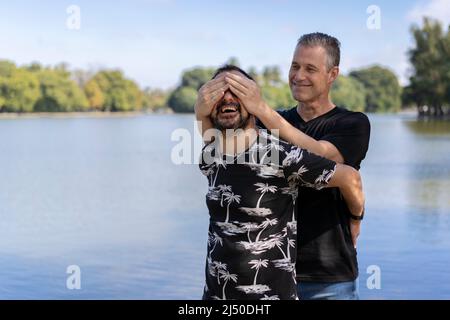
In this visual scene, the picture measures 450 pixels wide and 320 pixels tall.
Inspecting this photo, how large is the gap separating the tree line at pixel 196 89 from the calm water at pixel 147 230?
1706 inches

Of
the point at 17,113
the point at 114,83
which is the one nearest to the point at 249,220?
the point at 17,113

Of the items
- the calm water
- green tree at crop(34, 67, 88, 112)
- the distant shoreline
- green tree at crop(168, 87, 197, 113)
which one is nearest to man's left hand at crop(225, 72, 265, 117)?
the calm water

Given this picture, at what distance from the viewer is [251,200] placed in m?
1.91

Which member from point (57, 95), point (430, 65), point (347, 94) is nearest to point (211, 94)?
point (430, 65)

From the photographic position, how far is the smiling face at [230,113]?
1.94m

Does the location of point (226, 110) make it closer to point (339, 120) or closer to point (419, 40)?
point (339, 120)

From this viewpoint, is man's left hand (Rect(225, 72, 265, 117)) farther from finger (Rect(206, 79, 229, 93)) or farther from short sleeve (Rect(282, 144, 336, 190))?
short sleeve (Rect(282, 144, 336, 190))

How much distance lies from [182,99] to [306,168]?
9310 cm

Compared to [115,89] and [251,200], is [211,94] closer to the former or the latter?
[251,200]

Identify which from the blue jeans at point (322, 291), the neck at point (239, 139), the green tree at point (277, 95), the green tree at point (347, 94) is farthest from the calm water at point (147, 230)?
the green tree at point (347, 94)

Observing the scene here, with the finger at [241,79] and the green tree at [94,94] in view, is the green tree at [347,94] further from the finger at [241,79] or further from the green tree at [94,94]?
the finger at [241,79]

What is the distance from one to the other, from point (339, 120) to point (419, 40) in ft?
215

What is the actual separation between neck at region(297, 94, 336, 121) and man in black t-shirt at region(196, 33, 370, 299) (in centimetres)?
2

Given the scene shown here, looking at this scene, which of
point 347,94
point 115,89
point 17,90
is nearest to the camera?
point 347,94
